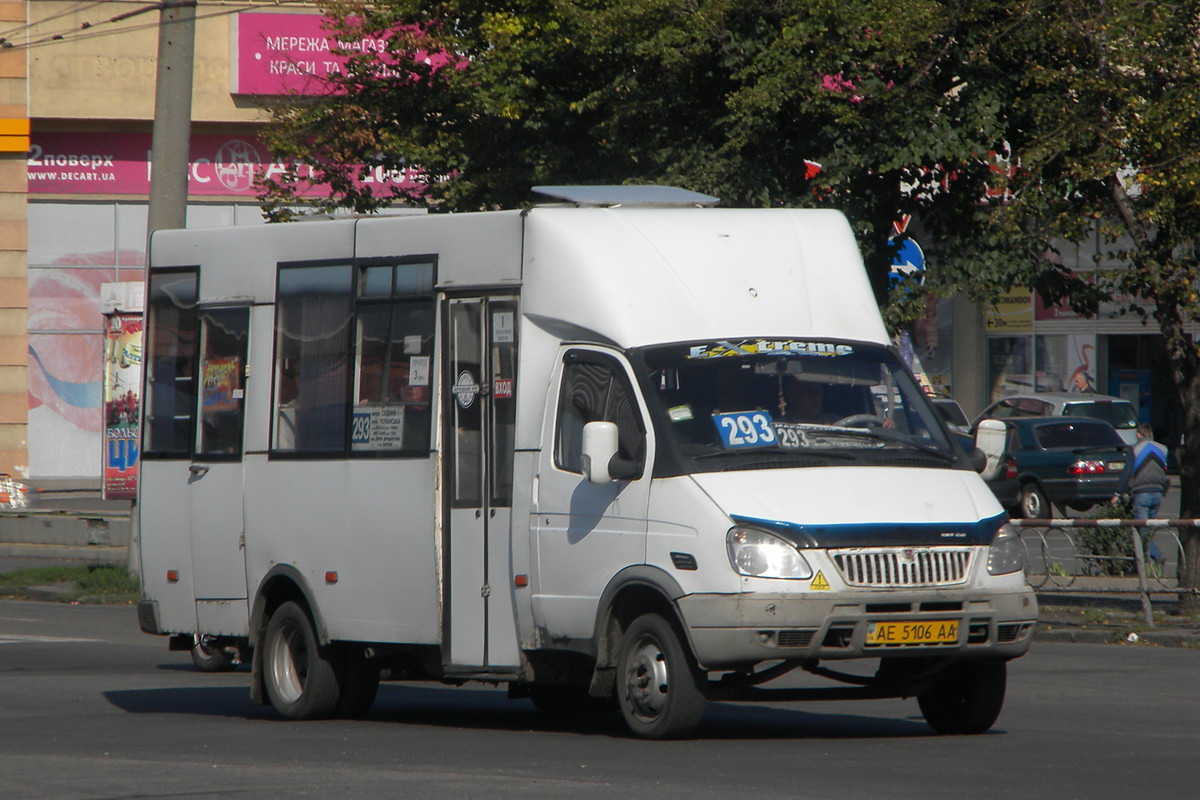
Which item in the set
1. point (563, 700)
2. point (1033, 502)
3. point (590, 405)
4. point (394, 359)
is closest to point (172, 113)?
point (394, 359)

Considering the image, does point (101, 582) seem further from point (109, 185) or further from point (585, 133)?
point (109, 185)

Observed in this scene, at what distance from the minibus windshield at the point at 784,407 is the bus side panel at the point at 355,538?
1.63 metres

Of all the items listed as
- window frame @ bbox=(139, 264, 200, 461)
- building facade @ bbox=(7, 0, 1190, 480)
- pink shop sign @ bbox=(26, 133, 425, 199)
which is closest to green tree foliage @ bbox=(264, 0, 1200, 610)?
window frame @ bbox=(139, 264, 200, 461)

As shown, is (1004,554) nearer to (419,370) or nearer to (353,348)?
(419,370)

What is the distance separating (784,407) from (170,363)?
4.64m

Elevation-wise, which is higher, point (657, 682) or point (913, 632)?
point (913, 632)

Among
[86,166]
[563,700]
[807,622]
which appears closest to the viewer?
[807,622]

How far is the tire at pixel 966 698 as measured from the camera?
9.84 meters

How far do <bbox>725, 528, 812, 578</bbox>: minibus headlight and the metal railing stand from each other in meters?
9.06

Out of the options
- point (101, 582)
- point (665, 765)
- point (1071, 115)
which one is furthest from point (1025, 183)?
point (101, 582)

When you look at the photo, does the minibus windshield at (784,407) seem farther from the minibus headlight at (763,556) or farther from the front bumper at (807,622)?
the front bumper at (807,622)

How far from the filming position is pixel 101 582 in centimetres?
2366

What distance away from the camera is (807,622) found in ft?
29.1

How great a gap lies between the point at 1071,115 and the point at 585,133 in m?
5.44
